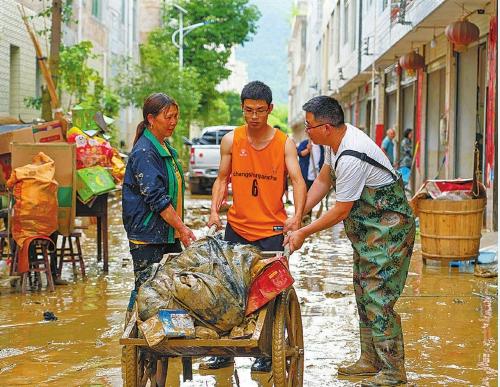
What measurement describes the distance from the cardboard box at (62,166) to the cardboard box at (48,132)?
67 cm

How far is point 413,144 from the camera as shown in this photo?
23.4 m

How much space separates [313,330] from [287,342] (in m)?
2.28

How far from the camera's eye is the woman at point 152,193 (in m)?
5.75

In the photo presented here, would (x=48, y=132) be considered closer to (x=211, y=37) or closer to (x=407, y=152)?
(x=407, y=152)

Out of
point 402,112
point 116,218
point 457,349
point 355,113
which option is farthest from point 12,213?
point 355,113

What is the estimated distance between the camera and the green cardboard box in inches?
391

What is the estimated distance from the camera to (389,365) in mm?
5898

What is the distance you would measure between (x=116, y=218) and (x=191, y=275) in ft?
43.7

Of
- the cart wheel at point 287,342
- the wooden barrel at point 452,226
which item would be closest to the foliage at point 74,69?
the wooden barrel at point 452,226

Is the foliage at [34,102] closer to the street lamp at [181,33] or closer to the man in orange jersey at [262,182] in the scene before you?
the man in orange jersey at [262,182]

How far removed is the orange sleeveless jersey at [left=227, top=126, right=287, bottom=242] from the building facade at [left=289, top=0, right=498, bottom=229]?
29.0 feet

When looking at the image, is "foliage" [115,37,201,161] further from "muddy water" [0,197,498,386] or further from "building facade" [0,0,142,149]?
"muddy water" [0,197,498,386]

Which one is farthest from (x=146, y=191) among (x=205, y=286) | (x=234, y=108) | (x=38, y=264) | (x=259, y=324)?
(x=234, y=108)

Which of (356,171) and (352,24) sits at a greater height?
(352,24)
